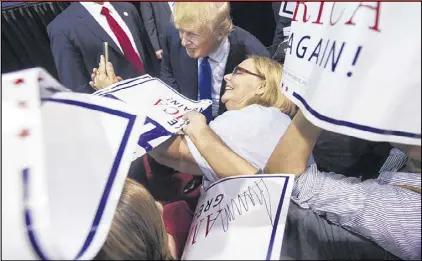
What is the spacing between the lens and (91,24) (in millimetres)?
1725

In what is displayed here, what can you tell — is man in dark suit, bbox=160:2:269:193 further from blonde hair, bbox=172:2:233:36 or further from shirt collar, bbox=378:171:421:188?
shirt collar, bbox=378:171:421:188

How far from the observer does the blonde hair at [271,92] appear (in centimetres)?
118

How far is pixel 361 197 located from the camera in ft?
2.14

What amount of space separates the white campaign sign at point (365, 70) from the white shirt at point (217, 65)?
0.94m

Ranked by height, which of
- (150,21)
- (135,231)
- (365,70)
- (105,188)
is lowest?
(150,21)

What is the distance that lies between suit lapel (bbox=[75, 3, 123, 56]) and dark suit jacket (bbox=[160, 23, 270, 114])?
0.98 feet

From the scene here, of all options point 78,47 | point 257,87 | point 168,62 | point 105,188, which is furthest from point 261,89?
point 78,47

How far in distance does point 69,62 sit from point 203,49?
0.64m

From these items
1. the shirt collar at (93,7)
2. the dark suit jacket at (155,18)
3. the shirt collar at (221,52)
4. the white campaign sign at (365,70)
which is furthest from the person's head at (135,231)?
the dark suit jacket at (155,18)

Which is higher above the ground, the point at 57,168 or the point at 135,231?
the point at 57,168

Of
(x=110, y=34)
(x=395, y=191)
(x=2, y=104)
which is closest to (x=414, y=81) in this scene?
(x=395, y=191)

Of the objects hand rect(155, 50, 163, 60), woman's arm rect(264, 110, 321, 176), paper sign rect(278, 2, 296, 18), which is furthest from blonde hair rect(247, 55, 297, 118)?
hand rect(155, 50, 163, 60)

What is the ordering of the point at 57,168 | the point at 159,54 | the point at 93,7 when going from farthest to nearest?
the point at 159,54 → the point at 93,7 → the point at 57,168

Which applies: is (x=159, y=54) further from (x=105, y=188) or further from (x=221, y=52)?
(x=105, y=188)
